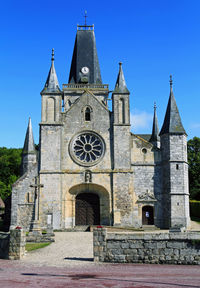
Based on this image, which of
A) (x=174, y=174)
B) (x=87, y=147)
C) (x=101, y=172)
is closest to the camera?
(x=174, y=174)

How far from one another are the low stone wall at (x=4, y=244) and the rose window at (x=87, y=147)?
16039 mm

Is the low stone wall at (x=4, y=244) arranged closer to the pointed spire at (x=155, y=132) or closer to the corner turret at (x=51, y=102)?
the corner turret at (x=51, y=102)

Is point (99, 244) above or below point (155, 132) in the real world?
below

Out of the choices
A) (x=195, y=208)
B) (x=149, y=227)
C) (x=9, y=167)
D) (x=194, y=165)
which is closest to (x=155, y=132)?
(x=195, y=208)

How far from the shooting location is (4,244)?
15047 mm

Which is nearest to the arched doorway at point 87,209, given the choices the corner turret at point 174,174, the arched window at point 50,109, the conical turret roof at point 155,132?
the corner turret at point 174,174

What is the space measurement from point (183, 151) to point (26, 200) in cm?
1314

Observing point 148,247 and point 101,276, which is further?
point 148,247

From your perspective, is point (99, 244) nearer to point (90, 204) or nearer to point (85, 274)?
point (85, 274)

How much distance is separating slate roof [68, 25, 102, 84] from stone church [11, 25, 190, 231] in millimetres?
9188

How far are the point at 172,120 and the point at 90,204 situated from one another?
9.69 m

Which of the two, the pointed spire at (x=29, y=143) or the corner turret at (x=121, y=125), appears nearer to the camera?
the corner turret at (x=121, y=125)

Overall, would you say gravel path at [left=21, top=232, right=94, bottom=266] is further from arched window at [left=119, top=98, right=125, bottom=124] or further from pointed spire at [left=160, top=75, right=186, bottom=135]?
pointed spire at [left=160, top=75, right=186, bottom=135]

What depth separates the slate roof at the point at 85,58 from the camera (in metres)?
41.1
